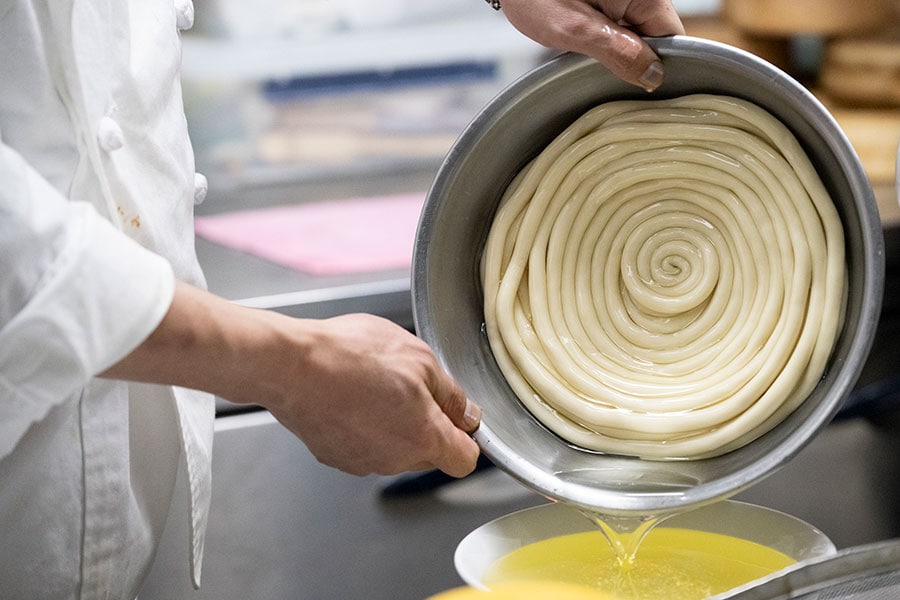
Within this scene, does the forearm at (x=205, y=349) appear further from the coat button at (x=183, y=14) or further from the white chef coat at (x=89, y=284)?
the coat button at (x=183, y=14)

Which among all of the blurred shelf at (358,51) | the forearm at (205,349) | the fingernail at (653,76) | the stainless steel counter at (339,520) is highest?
the fingernail at (653,76)

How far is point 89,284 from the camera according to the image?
1.79 feet

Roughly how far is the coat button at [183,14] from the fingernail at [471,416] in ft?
1.17

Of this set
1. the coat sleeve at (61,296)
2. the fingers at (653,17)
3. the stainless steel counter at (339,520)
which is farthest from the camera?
the stainless steel counter at (339,520)

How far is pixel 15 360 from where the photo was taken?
54 cm

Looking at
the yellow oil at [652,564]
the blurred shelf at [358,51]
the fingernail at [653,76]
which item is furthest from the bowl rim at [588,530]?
the blurred shelf at [358,51]

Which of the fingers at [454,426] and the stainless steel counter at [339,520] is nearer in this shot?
the fingers at [454,426]

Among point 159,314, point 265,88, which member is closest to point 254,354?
point 159,314

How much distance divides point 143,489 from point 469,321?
0.90 feet

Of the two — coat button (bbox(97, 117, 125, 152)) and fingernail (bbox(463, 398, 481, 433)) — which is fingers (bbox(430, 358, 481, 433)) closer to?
fingernail (bbox(463, 398, 481, 433))

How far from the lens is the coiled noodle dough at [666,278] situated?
2.41 feet

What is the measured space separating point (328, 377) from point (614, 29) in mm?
315

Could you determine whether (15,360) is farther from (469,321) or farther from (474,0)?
(474,0)

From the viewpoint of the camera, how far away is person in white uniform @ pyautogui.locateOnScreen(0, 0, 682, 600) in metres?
0.55
